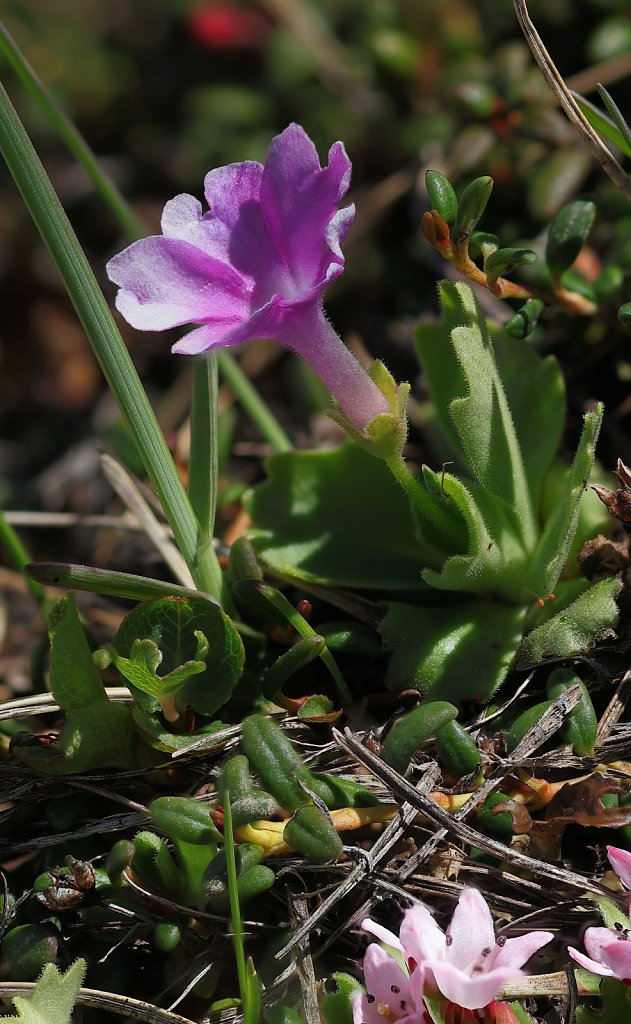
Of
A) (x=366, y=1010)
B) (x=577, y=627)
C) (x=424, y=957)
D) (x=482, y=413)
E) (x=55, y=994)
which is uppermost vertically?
(x=482, y=413)

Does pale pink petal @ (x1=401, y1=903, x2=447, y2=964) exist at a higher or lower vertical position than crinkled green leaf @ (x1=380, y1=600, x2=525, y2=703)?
lower

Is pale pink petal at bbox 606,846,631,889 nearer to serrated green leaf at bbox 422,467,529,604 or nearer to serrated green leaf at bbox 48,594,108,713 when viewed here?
serrated green leaf at bbox 422,467,529,604

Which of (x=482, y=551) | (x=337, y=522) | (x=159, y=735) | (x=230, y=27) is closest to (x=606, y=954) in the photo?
(x=482, y=551)

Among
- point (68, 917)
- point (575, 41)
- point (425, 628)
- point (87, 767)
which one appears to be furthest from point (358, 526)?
point (575, 41)

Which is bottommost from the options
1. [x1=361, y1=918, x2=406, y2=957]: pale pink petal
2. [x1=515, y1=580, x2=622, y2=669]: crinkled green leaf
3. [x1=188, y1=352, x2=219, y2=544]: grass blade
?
[x1=361, y1=918, x2=406, y2=957]: pale pink petal

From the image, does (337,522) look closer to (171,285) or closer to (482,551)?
(482,551)

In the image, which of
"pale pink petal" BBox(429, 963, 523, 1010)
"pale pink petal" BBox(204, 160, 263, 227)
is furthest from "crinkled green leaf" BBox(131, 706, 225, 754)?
"pale pink petal" BBox(204, 160, 263, 227)
